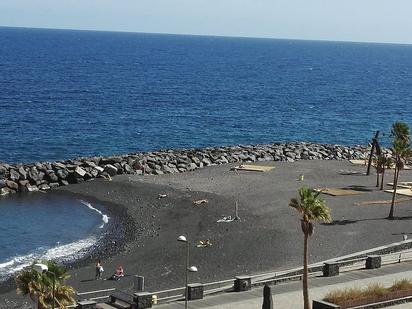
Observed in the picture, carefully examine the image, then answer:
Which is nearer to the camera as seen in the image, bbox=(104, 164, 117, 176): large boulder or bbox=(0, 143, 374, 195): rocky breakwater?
bbox=(0, 143, 374, 195): rocky breakwater

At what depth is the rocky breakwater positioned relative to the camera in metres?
67.4

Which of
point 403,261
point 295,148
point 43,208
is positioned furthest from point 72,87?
point 403,261

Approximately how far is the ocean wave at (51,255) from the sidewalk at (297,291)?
1524cm

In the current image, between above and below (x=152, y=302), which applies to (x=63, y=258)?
below

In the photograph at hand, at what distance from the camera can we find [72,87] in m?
156

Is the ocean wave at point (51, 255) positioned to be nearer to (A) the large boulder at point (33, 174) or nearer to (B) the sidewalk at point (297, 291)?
(B) the sidewalk at point (297, 291)

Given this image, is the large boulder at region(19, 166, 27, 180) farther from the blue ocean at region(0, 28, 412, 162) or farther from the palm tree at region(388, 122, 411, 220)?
the palm tree at region(388, 122, 411, 220)

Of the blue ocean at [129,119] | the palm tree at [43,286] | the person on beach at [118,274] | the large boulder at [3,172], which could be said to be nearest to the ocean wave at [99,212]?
the blue ocean at [129,119]

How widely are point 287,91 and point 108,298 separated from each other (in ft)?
463

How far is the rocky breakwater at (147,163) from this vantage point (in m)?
67.4

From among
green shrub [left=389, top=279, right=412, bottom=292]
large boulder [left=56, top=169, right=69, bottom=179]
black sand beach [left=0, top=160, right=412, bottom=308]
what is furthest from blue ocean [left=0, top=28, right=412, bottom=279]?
green shrub [left=389, top=279, right=412, bottom=292]

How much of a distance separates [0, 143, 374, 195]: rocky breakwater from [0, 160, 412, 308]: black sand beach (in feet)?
6.77

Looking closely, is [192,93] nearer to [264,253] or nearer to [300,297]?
[264,253]

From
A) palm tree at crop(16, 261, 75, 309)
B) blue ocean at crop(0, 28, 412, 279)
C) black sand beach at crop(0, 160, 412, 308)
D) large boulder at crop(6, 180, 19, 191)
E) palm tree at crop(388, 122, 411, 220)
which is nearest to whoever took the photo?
palm tree at crop(16, 261, 75, 309)
